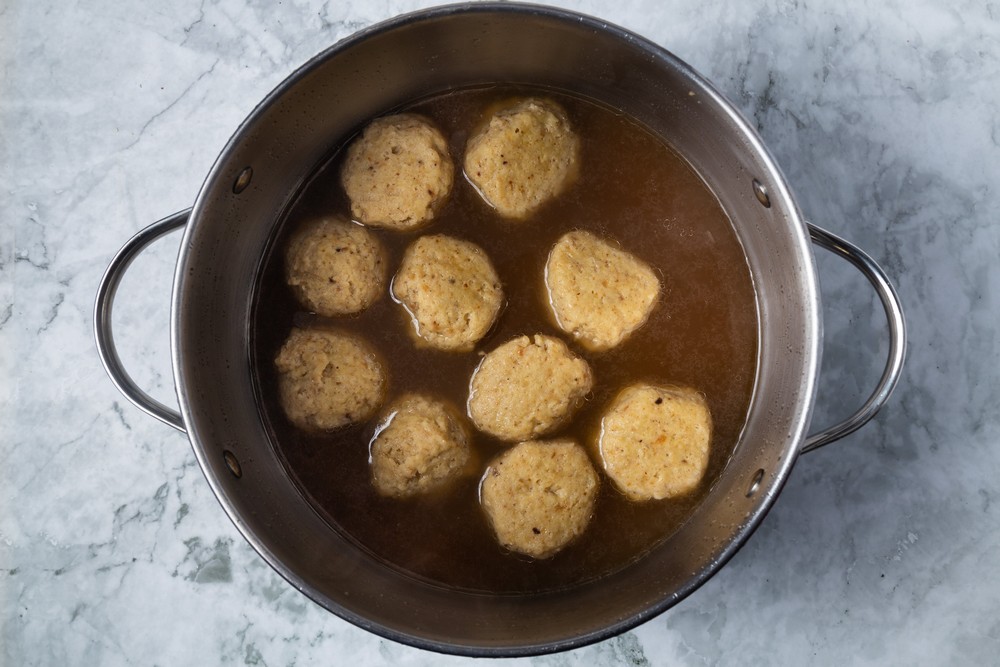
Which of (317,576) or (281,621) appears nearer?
(317,576)

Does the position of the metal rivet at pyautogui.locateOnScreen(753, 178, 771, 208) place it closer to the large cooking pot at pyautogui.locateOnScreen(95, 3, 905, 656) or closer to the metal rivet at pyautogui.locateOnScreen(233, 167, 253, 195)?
the large cooking pot at pyautogui.locateOnScreen(95, 3, 905, 656)

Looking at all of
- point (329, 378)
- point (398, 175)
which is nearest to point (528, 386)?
point (329, 378)

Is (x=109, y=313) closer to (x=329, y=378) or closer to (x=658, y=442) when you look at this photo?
(x=329, y=378)

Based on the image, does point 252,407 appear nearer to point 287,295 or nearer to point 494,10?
point 287,295

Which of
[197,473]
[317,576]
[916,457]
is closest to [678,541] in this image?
[916,457]

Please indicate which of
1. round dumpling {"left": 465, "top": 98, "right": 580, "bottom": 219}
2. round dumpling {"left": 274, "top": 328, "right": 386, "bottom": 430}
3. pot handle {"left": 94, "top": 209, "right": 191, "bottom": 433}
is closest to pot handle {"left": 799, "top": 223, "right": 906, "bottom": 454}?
round dumpling {"left": 465, "top": 98, "right": 580, "bottom": 219}

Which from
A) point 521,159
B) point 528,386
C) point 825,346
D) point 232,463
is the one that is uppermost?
point 521,159

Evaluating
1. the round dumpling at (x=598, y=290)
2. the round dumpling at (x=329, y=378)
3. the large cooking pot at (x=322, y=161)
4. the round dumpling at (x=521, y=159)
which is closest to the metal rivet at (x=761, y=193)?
the large cooking pot at (x=322, y=161)
